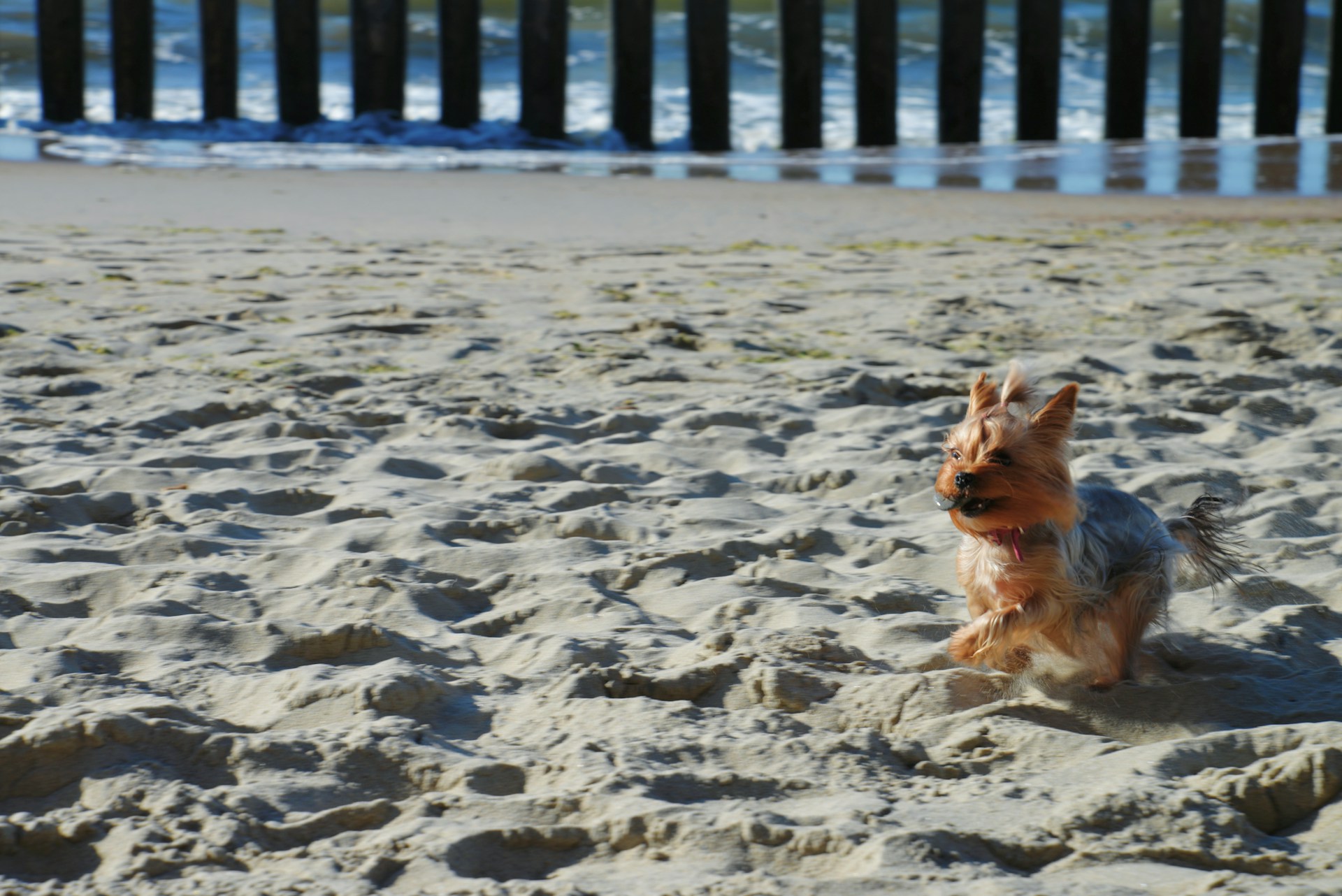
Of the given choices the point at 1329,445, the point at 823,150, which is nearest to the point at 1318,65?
the point at 823,150

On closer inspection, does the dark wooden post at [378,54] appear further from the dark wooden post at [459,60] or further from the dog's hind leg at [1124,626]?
the dog's hind leg at [1124,626]

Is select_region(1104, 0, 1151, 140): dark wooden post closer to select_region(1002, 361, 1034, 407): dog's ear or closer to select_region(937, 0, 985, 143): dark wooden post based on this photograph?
select_region(937, 0, 985, 143): dark wooden post

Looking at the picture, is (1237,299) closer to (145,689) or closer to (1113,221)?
(1113,221)

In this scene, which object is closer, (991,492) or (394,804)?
(394,804)

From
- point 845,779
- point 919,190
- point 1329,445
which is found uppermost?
point 919,190

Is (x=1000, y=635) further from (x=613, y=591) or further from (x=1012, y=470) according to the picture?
(x=613, y=591)

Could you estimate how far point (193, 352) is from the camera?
523 centimetres

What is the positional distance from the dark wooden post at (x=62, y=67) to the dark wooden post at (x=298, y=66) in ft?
7.25

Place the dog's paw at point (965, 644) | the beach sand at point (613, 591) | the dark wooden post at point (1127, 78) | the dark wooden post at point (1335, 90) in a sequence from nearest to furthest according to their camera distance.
A: the beach sand at point (613, 591) → the dog's paw at point (965, 644) → the dark wooden post at point (1127, 78) → the dark wooden post at point (1335, 90)

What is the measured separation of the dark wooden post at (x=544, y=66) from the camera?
14.0 meters

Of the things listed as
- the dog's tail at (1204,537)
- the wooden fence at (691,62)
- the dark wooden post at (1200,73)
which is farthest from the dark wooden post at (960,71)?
the dog's tail at (1204,537)

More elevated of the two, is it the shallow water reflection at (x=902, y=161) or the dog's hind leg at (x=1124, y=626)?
the shallow water reflection at (x=902, y=161)

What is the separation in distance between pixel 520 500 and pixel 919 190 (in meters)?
7.80

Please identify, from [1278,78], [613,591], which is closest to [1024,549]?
[613,591]
